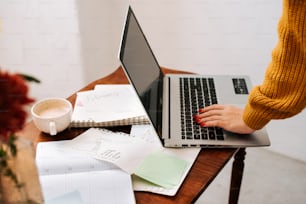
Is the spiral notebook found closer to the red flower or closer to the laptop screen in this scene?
the laptop screen

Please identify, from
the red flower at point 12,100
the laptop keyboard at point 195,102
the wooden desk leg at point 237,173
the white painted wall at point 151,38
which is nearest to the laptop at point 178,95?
the laptop keyboard at point 195,102

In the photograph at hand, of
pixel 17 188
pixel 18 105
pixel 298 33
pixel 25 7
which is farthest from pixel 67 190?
pixel 25 7

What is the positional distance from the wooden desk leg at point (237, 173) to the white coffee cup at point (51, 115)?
514 millimetres

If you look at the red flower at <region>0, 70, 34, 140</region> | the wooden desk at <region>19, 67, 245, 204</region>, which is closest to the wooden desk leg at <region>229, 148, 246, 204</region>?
the wooden desk at <region>19, 67, 245, 204</region>

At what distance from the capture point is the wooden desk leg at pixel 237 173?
1233 mm

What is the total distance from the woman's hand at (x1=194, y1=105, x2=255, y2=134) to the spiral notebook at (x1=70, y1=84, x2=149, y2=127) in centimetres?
15

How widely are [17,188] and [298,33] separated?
25.4 inches

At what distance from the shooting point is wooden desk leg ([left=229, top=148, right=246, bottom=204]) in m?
1.23

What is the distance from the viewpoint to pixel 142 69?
3.67 feet

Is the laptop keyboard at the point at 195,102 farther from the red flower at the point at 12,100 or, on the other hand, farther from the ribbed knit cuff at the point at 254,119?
the red flower at the point at 12,100

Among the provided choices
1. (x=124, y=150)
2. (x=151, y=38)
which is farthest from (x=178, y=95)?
(x=151, y=38)

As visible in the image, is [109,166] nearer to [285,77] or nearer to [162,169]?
[162,169]

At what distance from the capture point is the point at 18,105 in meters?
0.51

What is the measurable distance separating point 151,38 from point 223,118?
1.08m
